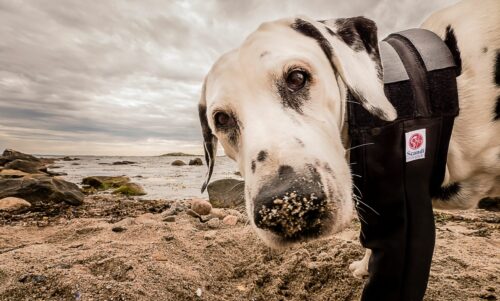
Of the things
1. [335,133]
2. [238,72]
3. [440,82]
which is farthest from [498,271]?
[238,72]

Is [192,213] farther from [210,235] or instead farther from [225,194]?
[225,194]

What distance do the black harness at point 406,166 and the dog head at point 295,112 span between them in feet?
0.36

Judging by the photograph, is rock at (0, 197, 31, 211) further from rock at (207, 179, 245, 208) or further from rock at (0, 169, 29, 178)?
rock at (0, 169, 29, 178)

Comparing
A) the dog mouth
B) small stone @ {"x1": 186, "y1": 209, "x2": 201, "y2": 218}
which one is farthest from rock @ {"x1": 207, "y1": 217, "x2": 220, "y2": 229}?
the dog mouth

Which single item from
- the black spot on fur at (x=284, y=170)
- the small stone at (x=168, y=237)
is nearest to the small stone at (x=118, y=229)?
the small stone at (x=168, y=237)

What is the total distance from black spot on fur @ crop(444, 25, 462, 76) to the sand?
1599mm

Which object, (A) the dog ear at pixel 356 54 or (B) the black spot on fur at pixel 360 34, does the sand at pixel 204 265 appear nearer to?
(A) the dog ear at pixel 356 54

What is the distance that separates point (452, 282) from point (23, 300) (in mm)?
3074

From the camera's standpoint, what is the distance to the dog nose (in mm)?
1284

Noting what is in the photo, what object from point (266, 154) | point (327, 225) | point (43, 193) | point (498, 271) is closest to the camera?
point (327, 225)

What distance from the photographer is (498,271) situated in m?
2.60

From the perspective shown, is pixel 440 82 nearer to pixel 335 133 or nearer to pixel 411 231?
pixel 335 133


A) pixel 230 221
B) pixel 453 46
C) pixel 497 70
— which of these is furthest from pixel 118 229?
pixel 497 70

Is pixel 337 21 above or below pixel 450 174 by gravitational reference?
above
